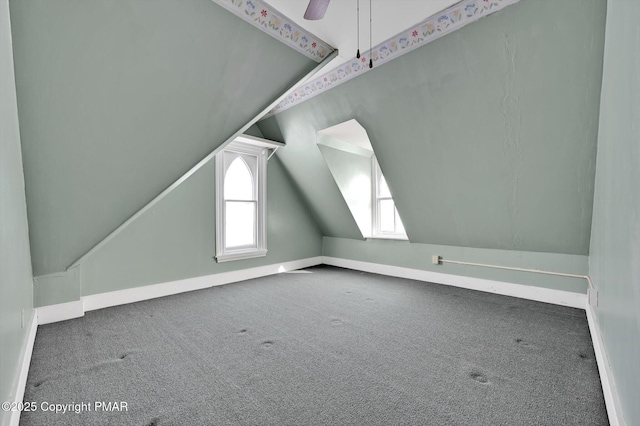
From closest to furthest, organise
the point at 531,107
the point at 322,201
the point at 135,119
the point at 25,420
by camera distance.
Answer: the point at 25,420
the point at 135,119
the point at 531,107
the point at 322,201

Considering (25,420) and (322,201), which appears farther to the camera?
(322,201)

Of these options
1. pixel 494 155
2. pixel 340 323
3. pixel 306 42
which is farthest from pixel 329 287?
pixel 306 42

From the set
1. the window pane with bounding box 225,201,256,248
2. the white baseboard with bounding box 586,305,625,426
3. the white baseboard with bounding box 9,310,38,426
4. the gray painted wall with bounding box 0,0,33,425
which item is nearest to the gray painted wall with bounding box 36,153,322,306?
the window pane with bounding box 225,201,256,248

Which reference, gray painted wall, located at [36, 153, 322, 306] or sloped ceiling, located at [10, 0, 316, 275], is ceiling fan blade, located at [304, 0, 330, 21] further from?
gray painted wall, located at [36, 153, 322, 306]

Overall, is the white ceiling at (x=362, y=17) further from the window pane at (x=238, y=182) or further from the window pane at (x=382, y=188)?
the window pane at (x=382, y=188)

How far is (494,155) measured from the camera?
9.32 ft

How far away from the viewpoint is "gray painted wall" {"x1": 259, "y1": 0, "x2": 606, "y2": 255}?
6.95 ft

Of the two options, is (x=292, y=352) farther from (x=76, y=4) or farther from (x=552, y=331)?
(x=76, y=4)

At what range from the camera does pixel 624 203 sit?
48.6 inches

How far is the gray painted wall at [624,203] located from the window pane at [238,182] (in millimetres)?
3875

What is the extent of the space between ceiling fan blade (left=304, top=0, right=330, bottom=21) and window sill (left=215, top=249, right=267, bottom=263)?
3.18 metres

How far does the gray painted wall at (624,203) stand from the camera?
103cm

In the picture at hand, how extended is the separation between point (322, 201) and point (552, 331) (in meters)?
3.34
